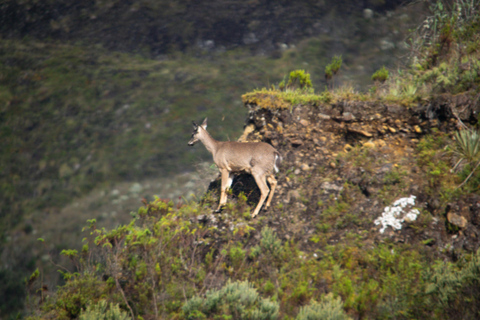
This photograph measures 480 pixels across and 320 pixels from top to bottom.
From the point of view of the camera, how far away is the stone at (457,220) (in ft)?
15.9

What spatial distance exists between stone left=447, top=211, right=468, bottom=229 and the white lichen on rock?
0.50 m

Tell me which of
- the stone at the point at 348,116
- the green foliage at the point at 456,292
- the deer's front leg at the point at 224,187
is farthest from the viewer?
the stone at the point at 348,116

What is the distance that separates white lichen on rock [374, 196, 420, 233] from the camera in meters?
5.41

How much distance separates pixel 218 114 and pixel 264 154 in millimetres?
13010

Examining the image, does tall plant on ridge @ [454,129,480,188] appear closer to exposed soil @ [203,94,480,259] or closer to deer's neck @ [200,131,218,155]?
exposed soil @ [203,94,480,259]

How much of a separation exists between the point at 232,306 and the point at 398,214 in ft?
11.4

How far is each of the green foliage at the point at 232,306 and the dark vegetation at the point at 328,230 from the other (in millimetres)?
20

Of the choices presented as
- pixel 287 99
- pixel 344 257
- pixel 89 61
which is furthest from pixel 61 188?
pixel 344 257

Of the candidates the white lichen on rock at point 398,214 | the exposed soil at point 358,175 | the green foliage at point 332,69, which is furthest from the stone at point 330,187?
the green foliage at point 332,69

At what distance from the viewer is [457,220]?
4895mm

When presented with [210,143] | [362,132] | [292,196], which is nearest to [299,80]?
[362,132]

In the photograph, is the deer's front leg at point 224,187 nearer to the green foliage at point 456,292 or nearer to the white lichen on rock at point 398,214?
the white lichen on rock at point 398,214

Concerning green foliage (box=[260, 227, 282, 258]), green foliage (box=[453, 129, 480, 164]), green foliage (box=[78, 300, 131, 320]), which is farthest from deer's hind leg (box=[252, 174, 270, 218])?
green foliage (box=[453, 129, 480, 164])

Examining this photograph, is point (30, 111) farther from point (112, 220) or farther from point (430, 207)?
point (430, 207)
